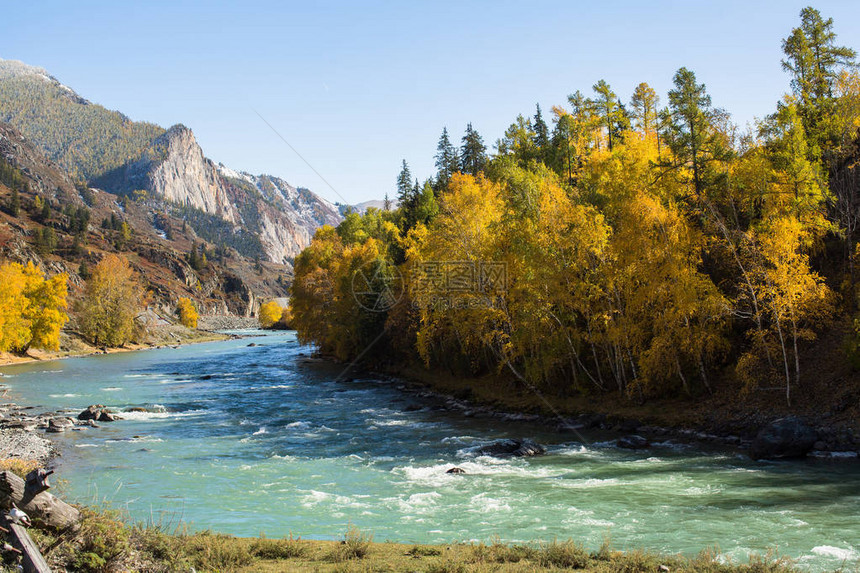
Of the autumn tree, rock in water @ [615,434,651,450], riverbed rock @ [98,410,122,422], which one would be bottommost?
rock in water @ [615,434,651,450]

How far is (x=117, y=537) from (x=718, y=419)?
27345 mm

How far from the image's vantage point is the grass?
1012cm

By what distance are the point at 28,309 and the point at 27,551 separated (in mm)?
82380

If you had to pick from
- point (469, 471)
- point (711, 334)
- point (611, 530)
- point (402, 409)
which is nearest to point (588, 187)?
point (711, 334)

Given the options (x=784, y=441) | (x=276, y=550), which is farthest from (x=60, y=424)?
(x=784, y=441)

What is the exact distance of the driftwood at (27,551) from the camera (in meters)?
8.93

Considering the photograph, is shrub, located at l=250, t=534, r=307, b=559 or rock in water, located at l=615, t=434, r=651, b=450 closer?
shrub, located at l=250, t=534, r=307, b=559

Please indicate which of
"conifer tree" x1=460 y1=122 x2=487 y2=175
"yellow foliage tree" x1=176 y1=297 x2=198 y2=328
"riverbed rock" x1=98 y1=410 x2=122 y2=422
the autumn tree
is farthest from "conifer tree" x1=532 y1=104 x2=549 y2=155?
"yellow foliage tree" x1=176 y1=297 x2=198 y2=328

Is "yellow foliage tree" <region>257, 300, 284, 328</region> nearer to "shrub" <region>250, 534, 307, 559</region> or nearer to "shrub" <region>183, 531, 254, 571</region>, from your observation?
"shrub" <region>250, 534, 307, 559</region>

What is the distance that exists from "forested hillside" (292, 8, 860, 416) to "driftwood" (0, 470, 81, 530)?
26576 millimetres

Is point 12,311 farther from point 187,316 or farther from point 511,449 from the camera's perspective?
point 187,316

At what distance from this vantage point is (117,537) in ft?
34.2

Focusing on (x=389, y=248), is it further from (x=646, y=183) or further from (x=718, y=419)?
(x=718, y=419)

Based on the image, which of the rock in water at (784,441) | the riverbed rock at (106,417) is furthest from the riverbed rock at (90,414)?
the rock in water at (784,441)
